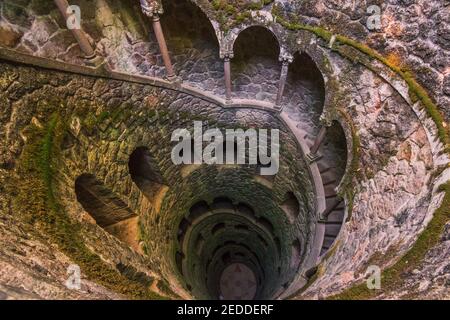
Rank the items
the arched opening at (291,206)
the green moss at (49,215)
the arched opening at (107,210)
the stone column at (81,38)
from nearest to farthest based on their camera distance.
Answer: the green moss at (49,215) → the stone column at (81,38) → the arched opening at (107,210) → the arched opening at (291,206)

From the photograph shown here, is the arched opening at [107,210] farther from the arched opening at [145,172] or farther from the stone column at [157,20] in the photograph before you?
the stone column at [157,20]

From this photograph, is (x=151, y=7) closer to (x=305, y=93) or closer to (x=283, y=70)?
(x=283, y=70)

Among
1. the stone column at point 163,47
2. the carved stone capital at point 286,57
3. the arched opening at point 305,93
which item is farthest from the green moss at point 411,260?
the stone column at point 163,47

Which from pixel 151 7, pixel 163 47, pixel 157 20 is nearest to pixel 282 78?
pixel 163 47

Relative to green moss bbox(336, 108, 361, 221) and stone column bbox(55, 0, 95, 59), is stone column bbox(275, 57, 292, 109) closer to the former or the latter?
green moss bbox(336, 108, 361, 221)

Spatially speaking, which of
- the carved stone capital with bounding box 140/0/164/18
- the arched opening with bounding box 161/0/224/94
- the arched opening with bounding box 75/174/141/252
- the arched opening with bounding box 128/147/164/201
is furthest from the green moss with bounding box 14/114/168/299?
the arched opening with bounding box 161/0/224/94
